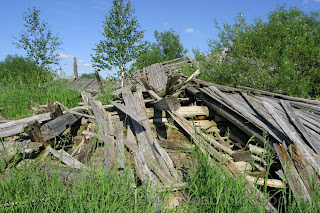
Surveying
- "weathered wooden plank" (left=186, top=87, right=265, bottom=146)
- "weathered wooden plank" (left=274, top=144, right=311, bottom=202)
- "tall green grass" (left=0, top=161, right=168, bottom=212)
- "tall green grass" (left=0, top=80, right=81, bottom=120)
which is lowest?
"weathered wooden plank" (left=274, top=144, right=311, bottom=202)

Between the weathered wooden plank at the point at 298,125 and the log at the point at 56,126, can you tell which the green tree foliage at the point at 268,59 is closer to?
the weathered wooden plank at the point at 298,125

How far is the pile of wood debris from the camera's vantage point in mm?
3811

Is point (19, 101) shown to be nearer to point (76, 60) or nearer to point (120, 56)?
point (120, 56)

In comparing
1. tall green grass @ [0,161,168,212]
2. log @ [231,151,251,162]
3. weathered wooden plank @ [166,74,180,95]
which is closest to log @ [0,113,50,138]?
tall green grass @ [0,161,168,212]

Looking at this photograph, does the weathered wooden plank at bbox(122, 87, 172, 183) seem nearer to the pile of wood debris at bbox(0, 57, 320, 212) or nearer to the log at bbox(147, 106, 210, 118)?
the pile of wood debris at bbox(0, 57, 320, 212)

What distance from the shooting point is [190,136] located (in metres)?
5.75

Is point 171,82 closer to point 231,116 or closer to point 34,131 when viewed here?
point 231,116

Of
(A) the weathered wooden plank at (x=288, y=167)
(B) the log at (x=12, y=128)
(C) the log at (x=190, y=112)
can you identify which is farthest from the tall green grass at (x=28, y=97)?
(A) the weathered wooden plank at (x=288, y=167)

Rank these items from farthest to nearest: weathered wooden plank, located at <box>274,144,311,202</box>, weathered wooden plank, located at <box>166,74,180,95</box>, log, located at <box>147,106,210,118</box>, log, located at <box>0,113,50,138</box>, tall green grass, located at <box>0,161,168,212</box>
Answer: log, located at <box>147,106,210,118</box> < weathered wooden plank, located at <box>166,74,180,95</box> < log, located at <box>0,113,50,138</box> < weathered wooden plank, located at <box>274,144,311,202</box> < tall green grass, located at <box>0,161,168,212</box>

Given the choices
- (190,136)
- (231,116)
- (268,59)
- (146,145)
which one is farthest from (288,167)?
(268,59)

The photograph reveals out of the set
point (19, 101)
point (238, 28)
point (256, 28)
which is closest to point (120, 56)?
point (19, 101)

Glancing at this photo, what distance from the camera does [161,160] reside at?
4539 millimetres

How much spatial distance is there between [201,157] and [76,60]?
19.5 metres

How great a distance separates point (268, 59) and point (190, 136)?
712 cm
